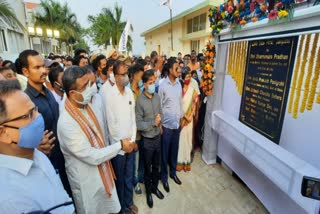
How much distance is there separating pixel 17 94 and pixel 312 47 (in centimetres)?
237

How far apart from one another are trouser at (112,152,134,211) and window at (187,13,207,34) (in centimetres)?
1060

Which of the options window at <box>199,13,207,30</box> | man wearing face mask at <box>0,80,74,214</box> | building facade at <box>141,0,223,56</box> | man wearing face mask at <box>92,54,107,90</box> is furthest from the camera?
window at <box>199,13,207,30</box>

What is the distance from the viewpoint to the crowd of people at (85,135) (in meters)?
0.94

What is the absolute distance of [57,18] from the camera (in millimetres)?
22078

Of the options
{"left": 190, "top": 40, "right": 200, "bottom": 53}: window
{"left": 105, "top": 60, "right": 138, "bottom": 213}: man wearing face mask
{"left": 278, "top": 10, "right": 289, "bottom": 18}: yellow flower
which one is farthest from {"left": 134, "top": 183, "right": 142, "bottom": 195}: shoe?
{"left": 190, "top": 40, "right": 200, "bottom": 53}: window

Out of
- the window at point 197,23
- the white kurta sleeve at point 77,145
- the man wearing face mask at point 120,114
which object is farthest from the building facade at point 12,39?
the window at point 197,23

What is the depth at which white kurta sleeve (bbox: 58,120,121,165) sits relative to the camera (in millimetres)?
1546

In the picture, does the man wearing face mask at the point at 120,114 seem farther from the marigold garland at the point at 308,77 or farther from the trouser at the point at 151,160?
the marigold garland at the point at 308,77

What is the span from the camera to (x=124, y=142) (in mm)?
1848

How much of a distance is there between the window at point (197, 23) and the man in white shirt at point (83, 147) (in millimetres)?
10919

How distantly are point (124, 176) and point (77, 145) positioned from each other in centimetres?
111

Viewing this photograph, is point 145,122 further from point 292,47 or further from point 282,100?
point 292,47

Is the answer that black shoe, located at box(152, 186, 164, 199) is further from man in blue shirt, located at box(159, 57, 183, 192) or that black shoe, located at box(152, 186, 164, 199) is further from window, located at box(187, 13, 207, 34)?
window, located at box(187, 13, 207, 34)

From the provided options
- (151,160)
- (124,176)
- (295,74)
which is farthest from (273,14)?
(124,176)
